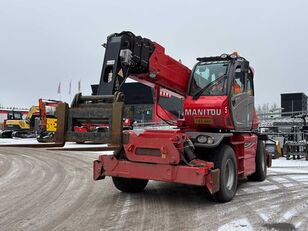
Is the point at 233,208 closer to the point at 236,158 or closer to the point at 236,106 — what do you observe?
the point at 236,158

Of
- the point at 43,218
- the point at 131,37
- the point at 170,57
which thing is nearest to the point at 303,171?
the point at 170,57

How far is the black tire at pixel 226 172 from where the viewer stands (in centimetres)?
717

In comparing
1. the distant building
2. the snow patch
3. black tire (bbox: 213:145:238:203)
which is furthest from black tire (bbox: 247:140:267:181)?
the distant building

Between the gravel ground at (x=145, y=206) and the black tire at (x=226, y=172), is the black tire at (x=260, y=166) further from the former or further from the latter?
the black tire at (x=226, y=172)

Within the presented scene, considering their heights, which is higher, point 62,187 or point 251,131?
point 251,131

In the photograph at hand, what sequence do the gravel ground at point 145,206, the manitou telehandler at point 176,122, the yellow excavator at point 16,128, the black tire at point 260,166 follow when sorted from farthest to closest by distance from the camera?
the yellow excavator at point 16,128
the black tire at point 260,166
the manitou telehandler at point 176,122
the gravel ground at point 145,206

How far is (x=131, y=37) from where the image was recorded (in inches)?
270

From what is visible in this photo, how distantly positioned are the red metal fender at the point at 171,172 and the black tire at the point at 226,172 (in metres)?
0.26

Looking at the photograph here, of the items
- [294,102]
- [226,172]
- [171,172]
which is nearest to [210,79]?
[226,172]

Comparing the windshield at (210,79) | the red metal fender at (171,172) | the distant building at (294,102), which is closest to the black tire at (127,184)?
the red metal fender at (171,172)

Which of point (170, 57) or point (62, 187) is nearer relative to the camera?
point (170, 57)

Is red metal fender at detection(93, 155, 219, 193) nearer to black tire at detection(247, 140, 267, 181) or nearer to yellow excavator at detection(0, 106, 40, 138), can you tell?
black tire at detection(247, 140, 267, 181)

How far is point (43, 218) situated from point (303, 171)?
29.0ft

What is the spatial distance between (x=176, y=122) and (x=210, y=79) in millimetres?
1190
